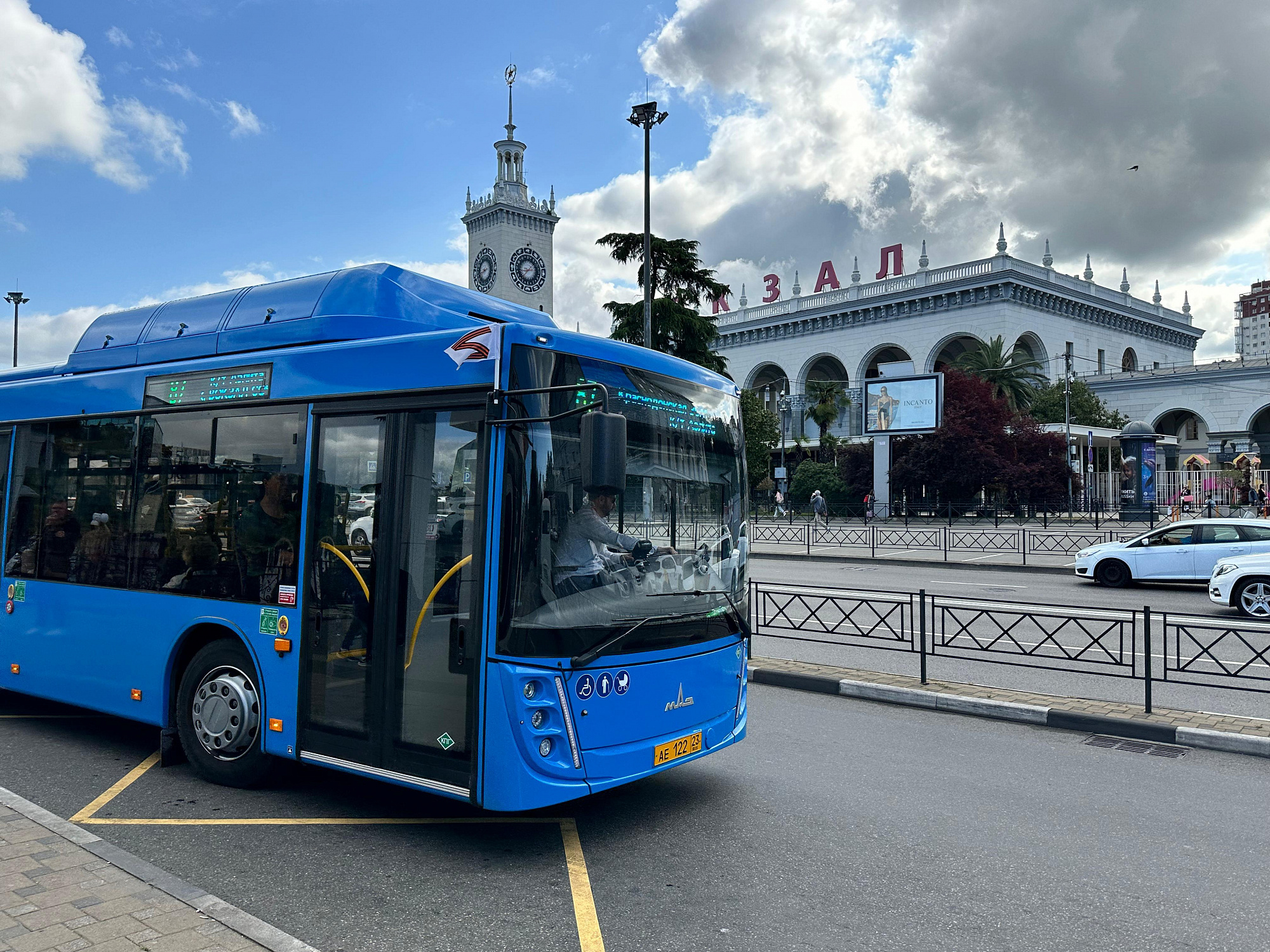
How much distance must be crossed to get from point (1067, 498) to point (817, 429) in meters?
38.0

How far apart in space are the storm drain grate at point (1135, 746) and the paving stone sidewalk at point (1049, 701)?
0.21 meters

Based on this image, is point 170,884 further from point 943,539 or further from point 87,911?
point 943,539

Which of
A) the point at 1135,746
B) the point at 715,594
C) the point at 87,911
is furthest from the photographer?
the point at 1135,746

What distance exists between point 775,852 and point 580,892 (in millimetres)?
1150

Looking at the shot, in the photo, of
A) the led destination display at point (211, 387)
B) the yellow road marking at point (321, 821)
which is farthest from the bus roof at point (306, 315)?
the yellow road marking at point (321, 821)

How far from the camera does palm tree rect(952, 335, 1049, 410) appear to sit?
198ft

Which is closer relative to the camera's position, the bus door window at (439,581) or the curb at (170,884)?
the curb at (170,884)

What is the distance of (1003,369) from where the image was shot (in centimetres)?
5953

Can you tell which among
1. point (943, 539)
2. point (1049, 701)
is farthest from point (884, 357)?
point (1049, 701)

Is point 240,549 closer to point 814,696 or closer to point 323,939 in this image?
point 323,939

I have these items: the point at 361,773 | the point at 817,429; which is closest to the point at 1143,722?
the point at 361,773

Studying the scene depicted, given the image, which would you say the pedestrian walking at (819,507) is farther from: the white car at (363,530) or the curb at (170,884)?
the curb at (170,884)

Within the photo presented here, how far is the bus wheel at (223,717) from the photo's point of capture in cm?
570

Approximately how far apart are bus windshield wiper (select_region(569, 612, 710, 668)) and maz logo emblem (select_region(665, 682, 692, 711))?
1.32 ft
